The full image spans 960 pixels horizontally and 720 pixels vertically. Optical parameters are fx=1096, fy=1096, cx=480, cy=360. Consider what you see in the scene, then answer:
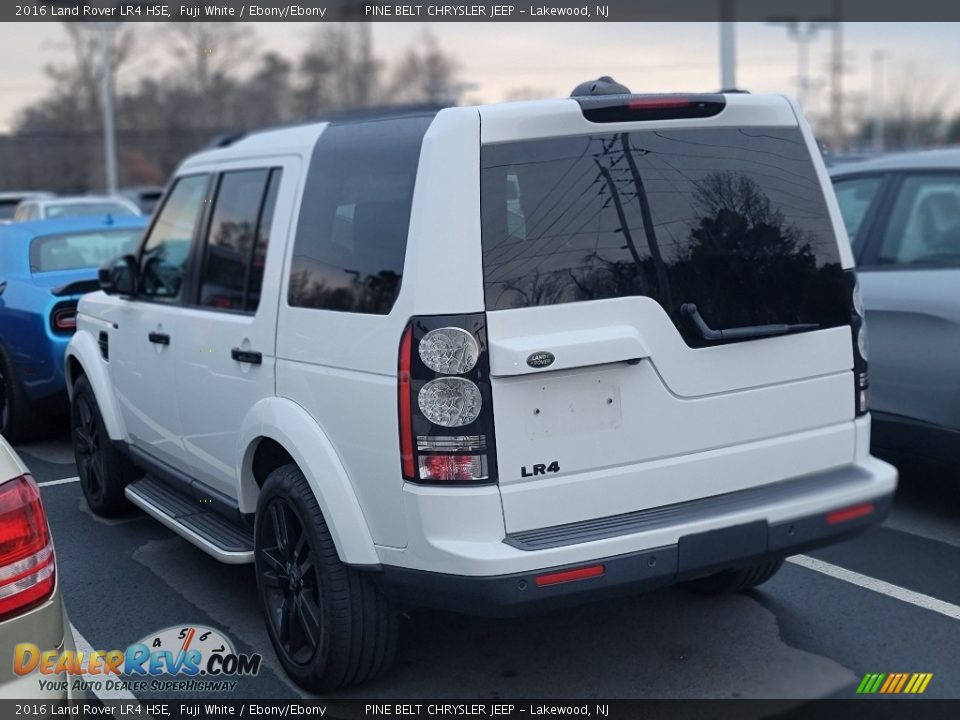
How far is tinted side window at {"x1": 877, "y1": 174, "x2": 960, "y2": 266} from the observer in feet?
18.2

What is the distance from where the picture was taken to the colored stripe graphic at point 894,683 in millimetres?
3811

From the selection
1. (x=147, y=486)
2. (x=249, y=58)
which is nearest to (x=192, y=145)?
(x=249, y=58)

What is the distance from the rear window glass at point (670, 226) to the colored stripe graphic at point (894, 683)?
1.27 metres

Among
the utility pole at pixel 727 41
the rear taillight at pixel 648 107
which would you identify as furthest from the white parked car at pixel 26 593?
the utility pole at pixel 727 41

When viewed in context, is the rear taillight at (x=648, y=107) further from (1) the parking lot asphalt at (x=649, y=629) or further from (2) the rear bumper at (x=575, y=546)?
(1) the parking lot asphalt at (x=649, y=629)

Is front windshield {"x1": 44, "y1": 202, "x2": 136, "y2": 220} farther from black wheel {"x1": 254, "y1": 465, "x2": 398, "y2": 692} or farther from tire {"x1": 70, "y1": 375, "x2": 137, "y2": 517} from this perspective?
black wheel {"x1": 254, "y1": 465, "x2": 398, "y2": 692}

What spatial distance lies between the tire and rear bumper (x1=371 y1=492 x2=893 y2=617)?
289 cm

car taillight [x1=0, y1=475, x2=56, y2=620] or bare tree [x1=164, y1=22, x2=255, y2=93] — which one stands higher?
bare tree [x1=164, y1=22, x2=255, y2=93]

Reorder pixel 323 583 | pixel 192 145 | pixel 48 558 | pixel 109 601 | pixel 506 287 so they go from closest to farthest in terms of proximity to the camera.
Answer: pixel 48 558 < pixel 506 287 < pixel 323 583 < pixel 109 601 < pixel 192 145

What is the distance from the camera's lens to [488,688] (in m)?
3.93

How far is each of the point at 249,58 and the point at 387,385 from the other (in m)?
54.1

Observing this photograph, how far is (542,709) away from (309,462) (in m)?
1.17

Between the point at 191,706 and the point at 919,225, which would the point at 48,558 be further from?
the point at 919,225

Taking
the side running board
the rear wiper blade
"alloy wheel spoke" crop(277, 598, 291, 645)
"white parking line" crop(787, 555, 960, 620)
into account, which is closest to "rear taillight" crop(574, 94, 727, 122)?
the rear wiper blade
